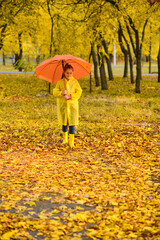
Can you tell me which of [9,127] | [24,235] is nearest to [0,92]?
[9,127]

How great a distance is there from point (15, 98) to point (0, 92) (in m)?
2.59

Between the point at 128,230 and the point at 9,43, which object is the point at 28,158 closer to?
the point at 128,230

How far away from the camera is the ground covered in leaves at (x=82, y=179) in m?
4.66

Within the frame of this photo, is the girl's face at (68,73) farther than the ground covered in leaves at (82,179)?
Yes

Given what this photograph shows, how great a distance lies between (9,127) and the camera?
1220cm

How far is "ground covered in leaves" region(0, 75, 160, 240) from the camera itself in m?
4.66

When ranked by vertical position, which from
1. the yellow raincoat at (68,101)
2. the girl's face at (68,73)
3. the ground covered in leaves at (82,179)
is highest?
the girl's face at (68,73)

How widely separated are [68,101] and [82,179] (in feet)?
8.23

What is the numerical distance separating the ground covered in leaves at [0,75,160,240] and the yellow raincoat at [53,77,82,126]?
0.89 metres

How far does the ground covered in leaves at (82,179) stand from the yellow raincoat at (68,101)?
886 millimetres

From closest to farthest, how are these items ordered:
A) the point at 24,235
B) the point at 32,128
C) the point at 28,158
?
the point at 24,235
the point at 28,158
the point at 32,128

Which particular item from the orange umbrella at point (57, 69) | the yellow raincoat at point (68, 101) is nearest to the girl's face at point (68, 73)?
the yellow raincoat at point (68, 101)

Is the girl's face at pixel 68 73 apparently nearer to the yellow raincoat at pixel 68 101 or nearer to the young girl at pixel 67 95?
the young girl at pixel 67 95

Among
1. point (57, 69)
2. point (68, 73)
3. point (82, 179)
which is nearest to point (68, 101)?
point (68, 73)
